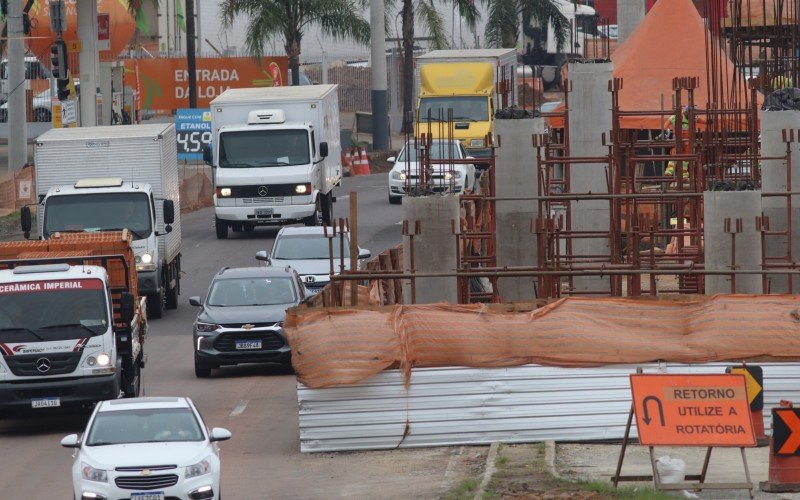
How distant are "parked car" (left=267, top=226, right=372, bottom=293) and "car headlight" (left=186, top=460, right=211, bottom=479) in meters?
14.1

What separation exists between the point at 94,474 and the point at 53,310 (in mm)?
6480

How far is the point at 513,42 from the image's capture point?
72750 mm

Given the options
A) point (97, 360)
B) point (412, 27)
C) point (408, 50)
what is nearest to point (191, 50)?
point (408, 50)

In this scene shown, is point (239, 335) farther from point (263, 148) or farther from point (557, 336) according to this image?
point (263, 148)

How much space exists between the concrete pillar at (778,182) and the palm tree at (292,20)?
1552 inches

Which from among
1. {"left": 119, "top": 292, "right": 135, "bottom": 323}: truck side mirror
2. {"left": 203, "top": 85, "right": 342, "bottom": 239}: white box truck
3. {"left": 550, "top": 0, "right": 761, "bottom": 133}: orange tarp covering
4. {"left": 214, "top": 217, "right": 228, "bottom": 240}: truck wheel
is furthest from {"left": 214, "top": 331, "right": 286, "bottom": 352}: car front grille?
{"left": 214, "top": 217, "right": 228, "bottom": 240}: truck wheel

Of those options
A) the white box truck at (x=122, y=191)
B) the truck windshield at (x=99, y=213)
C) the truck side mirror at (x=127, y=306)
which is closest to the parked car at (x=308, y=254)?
the white box truck at (x=122, y=191)

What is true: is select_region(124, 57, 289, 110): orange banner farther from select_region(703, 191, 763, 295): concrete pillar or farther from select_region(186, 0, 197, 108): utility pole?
select_region(703, 191, 763, 295): concrete pillar

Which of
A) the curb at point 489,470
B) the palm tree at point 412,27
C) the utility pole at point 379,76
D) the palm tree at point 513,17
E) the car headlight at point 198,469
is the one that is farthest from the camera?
the palm tree at point 513,17

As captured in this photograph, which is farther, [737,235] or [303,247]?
[303,247]

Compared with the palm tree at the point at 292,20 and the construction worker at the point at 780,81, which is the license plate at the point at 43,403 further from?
the palm tree at the point at 292,20

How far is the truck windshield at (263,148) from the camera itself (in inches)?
1490

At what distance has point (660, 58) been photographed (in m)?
35.8

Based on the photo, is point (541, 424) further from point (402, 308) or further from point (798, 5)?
point (798, 5)
